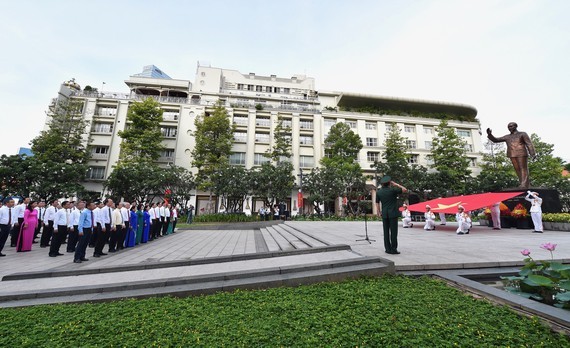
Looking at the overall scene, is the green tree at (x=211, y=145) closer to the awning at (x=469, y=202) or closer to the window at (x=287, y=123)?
the window at (x=287, y=123)

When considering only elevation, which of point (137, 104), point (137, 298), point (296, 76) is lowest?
point (137, 298)

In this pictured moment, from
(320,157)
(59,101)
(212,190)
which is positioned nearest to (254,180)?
(212,190)

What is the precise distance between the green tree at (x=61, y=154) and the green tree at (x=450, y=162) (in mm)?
42808

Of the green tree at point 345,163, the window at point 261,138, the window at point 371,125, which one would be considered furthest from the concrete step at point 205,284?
the window at point 371,125

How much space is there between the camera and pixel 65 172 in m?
24.5

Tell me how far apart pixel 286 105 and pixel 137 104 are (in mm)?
20931

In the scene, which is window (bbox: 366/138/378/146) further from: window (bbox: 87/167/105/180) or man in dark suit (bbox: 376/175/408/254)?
window (bbox: 87/167/105/180)

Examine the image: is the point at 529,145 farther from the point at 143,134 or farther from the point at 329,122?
the point at 143,134

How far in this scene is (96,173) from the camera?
31125 millimetres

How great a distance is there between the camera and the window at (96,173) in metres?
30.9

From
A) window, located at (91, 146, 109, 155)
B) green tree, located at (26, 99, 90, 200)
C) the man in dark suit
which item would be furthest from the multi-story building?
the man in dark suit

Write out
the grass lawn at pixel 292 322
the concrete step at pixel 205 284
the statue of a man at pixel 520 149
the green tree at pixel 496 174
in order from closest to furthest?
the grass lawn at pixel 292 322
the concrete step at pixel 205 284
the statue of a man at pixel 520 149
the green tree at pixel 496 174

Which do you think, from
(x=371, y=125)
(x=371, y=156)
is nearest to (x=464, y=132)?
(x=371, y=125)

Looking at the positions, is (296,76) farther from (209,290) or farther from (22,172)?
(209,290)
